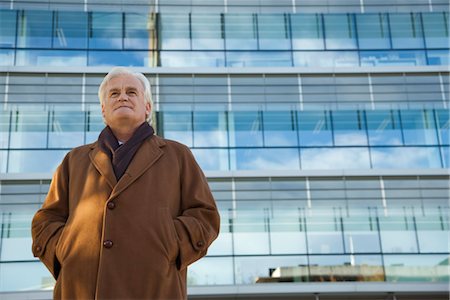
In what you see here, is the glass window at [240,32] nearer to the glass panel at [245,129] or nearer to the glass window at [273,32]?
the glass window at [273,32]

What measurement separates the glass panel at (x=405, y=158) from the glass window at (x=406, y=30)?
3414 mm

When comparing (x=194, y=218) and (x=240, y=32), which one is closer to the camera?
(x=194, y=218)

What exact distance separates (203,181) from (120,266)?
1.90 ft

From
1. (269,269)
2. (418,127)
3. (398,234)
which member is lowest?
(269,269)

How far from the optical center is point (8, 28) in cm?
1989

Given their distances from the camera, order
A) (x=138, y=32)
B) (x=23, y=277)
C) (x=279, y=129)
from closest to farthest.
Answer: (x=23, y=277) → (x=279, y=129) → (x=138, y=32)

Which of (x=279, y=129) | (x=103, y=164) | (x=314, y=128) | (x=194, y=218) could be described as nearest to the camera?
(x=194, y=218)

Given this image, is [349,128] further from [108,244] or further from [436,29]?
[108,244]

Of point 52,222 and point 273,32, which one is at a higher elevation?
point 273,32

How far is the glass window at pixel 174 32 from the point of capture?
20389 millimetres

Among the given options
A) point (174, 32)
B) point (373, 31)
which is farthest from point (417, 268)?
point (174, 32)

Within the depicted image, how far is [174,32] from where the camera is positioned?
2047 cm

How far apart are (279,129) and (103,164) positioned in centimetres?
1676

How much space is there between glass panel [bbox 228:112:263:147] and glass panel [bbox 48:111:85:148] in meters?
4.26
